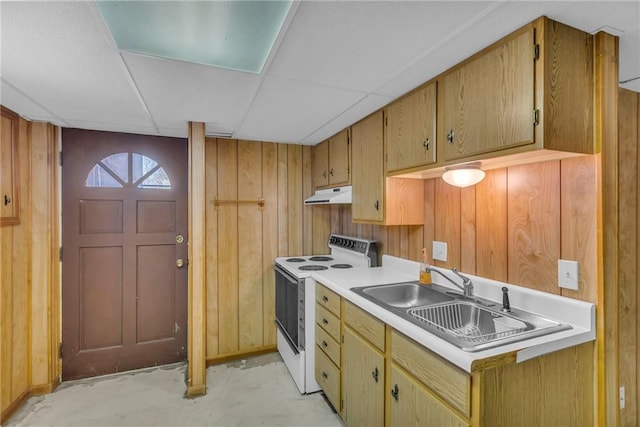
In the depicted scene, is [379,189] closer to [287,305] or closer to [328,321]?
[328,321]

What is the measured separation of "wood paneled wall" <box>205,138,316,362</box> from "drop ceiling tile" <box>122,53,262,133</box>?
27.6 inches

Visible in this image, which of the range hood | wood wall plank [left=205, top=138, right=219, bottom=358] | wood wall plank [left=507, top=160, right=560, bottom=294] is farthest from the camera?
wood wall plank [left=205, top=138, right=219, bottom=358]

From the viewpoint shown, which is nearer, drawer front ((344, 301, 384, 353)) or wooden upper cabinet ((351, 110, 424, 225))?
drawer front ((344, 301, 384, 353))

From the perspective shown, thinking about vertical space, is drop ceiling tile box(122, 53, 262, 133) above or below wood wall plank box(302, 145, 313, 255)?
above

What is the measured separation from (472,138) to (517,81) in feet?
0.89

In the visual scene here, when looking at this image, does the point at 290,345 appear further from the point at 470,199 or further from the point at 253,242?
the point at 470,199

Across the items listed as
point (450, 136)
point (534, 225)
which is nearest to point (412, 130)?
point (450, 136)

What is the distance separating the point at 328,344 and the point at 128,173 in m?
2.18

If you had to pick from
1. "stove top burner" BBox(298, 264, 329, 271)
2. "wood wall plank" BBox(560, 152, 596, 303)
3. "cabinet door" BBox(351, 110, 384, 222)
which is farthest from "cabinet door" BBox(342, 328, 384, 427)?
"wood wall plank" BBox(560, 152, 596, 303)

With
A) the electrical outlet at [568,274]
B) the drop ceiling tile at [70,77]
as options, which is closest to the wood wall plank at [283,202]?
the drop ceiling tile at [70,77]

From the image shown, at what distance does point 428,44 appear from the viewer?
4.23 feet

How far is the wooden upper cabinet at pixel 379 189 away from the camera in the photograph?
6.80 ft

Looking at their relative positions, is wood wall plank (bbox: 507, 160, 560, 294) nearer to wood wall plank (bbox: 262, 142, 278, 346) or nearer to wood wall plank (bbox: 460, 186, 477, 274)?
wood wall plank (bbox: 460, 186, 477, 274)

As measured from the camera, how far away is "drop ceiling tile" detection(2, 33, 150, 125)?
1301 mm
